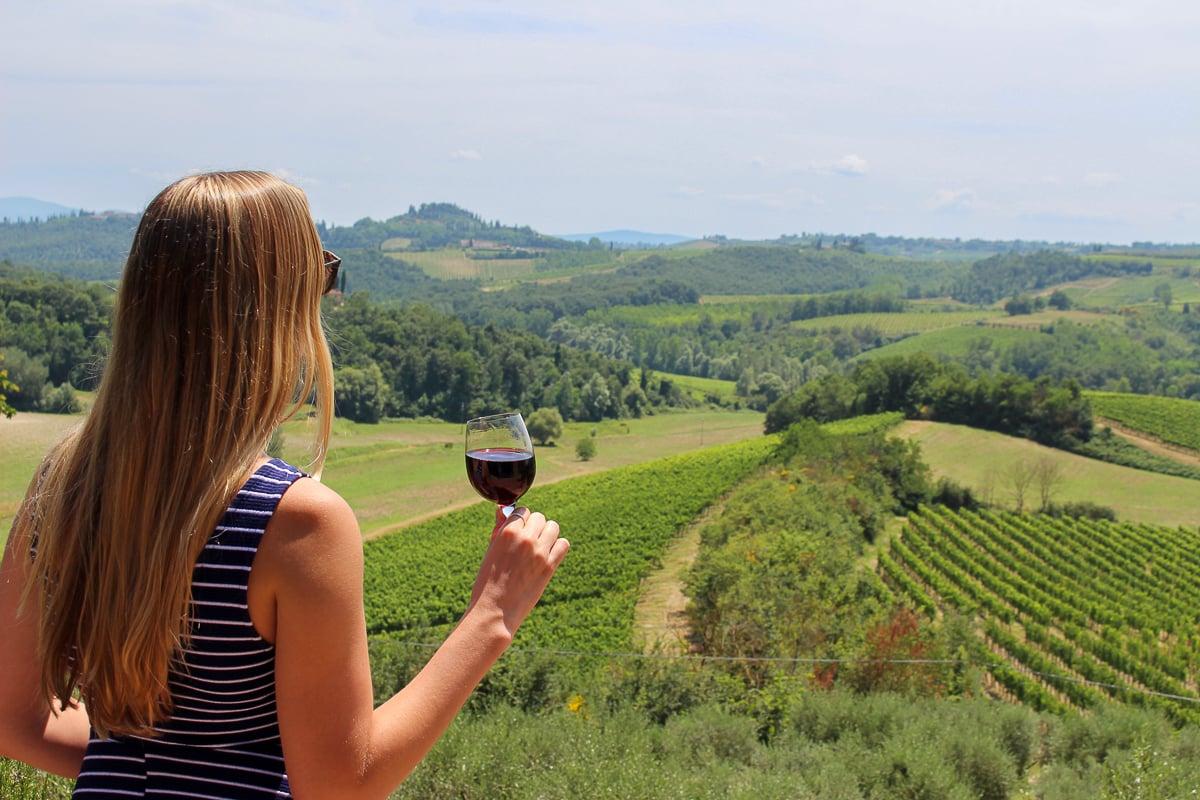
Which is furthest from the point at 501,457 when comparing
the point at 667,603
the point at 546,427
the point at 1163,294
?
the point at 1163,294

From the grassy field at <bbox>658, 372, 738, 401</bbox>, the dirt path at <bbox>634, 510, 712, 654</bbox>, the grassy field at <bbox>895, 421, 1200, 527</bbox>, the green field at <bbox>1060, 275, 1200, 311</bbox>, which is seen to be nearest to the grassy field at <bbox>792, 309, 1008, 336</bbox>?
the green field at <bbox>1060, 275, 1200, 311</bbox>

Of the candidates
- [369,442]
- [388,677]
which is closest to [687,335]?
[369,442]

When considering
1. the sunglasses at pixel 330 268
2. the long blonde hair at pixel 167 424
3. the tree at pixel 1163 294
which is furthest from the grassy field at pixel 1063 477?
the tree at pixel 1163 294

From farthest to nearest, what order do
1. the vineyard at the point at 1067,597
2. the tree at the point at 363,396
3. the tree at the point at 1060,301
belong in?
the tree at the point at 1060,301 → the tree at the point at 363,396 → the vineyard at the point at 1067,597

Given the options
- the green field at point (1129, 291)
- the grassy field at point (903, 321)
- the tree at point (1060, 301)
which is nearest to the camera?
the grassy field at point (903, 321)

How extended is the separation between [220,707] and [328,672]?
21 centimetres

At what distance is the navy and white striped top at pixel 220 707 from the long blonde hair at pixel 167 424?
0.03 m

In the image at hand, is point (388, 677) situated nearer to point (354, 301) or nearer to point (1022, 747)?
point (1022, 747)

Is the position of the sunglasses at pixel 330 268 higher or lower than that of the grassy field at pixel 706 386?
higher

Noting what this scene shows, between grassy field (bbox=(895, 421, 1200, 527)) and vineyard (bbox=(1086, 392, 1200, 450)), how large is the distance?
25.2 feet

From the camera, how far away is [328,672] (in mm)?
Result: 1287

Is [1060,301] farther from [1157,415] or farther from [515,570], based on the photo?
[515,570]

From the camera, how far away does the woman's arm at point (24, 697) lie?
1.48 metres

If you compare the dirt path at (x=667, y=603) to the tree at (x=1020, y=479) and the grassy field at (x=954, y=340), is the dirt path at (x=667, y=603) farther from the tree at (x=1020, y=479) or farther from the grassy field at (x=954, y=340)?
the grassy field at (x=954, y=340)
